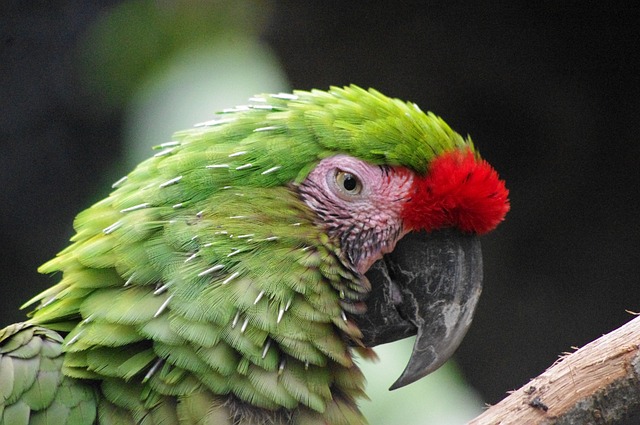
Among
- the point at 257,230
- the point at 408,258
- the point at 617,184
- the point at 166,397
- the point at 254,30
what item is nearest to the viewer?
the point at 166,397

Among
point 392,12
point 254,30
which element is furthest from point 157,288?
point 392,12

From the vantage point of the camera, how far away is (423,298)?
5.67 feet

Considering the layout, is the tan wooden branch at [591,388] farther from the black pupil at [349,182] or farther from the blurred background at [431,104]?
the blurred background at [431,104]

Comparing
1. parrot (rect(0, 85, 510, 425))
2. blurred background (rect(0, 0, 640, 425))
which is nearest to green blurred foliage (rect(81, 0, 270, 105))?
blurred background (rect(0, 0, 640, 425))

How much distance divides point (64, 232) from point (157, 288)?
2552 mm

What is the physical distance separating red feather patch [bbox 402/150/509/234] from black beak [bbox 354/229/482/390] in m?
0.05

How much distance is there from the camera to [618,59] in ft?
14.3

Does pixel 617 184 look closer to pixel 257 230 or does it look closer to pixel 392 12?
pixel 392 12

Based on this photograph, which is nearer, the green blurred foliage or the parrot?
the parrot

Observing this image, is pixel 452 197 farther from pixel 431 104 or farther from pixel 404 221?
pixel 431 104

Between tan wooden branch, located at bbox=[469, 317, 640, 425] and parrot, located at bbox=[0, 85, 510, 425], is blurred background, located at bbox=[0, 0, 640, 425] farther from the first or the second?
tan wooden branch, located at bbox=[469, 317, 640, 425]

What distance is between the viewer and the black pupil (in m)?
1.73

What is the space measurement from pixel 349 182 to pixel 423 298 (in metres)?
0.35

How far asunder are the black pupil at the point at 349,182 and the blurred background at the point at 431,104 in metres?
1.73
